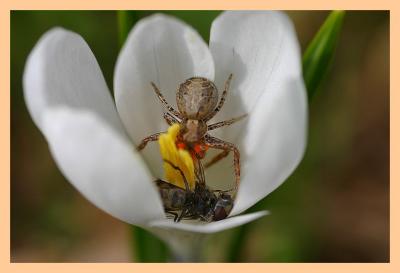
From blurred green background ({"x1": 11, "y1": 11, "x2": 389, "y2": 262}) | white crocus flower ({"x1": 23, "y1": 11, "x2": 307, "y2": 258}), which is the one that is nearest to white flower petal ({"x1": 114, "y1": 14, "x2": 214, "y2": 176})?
white crocus flower ({"x1": 23, "y1": 11, "x2": 307, "y2": 258})

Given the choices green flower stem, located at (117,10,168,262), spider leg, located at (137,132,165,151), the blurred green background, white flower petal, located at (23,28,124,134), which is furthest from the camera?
the blurred green background

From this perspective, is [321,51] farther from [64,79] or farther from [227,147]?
[64,79]

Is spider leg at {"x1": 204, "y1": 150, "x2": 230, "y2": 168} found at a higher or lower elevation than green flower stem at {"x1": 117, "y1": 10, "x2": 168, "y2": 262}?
higher

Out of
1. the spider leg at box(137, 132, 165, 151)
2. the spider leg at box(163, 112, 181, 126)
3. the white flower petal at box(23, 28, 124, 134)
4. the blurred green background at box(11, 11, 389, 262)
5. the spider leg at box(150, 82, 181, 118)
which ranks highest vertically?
the white flower petal at box(23, 28, 124, 134)

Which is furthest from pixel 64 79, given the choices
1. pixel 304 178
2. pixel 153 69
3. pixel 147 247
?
pixel 304 178

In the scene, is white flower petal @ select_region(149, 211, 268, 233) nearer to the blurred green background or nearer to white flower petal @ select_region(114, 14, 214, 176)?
white flower petal @ select_region(114, 14, 214, 176)

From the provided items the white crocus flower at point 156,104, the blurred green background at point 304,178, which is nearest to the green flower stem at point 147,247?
the white crocus flower at point 156,104

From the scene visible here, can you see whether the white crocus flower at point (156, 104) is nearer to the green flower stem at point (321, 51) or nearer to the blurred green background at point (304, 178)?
the green flower stem at point (321, 51)
